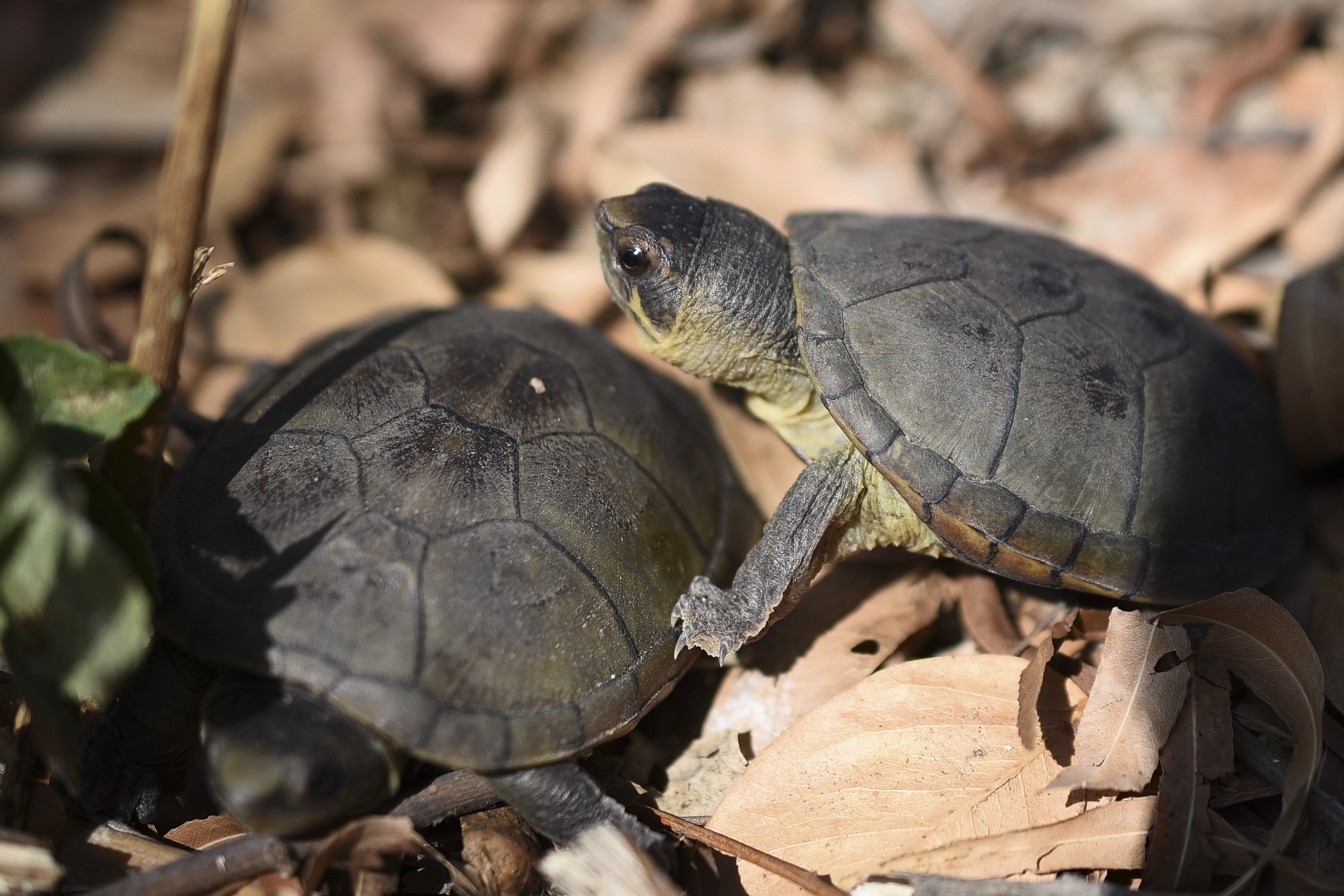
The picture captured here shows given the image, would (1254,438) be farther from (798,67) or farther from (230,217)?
(230,217)

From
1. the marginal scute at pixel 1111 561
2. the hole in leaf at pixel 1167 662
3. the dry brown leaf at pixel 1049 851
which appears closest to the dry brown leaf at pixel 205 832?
the dry brown leaf at pixel 1049 851

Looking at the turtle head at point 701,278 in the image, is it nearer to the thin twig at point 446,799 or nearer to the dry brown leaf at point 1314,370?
the thin twig at point 446,799

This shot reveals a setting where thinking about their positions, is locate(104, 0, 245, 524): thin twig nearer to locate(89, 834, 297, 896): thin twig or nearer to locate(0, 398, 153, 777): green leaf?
locate(0, 398, 153, 777): green leaf

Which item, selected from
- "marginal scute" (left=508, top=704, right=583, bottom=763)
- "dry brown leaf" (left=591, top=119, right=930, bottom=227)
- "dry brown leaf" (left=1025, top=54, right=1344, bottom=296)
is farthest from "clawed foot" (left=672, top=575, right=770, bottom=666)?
"dry brown leaf" (left=1025, top=54, right=1344, bottom=296)

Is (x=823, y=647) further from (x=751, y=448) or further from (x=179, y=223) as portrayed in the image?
(x=179, y=223)

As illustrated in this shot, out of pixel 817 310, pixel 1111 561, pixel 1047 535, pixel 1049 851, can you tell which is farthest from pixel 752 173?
pixel 1049 851
